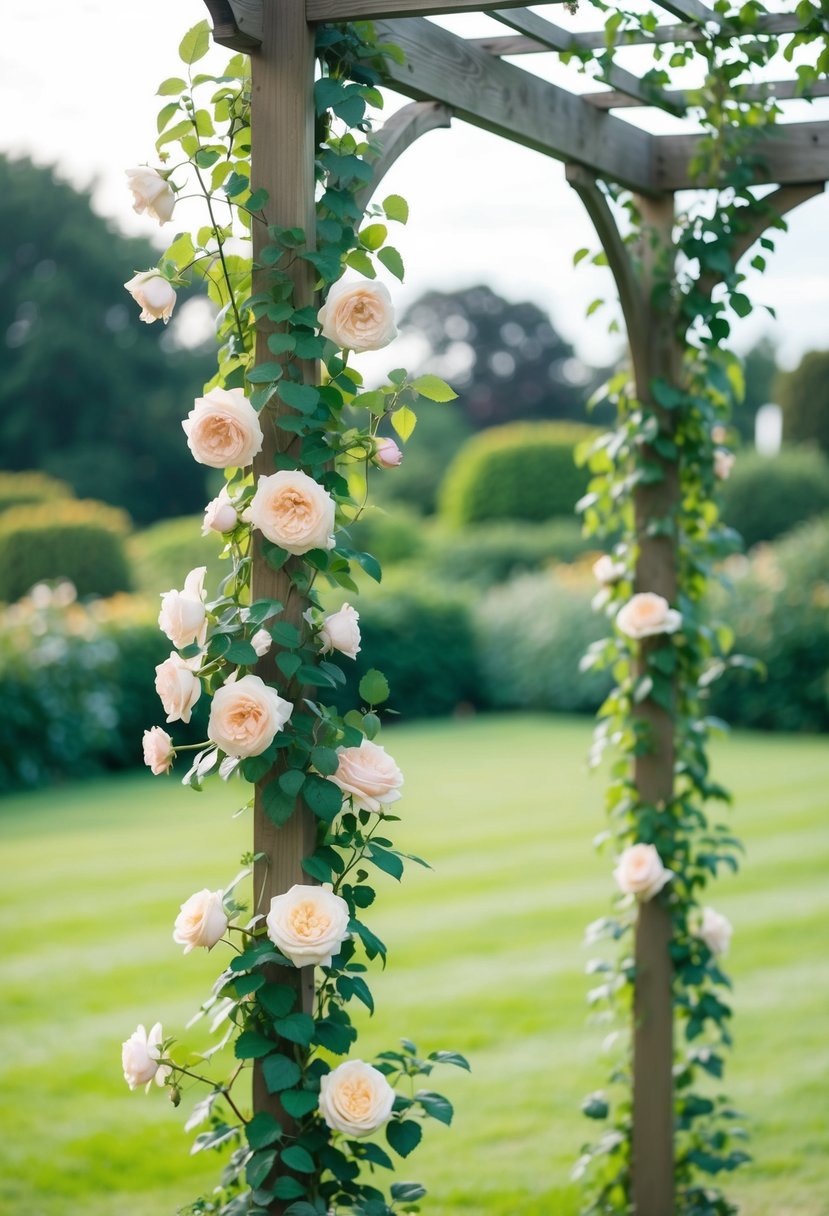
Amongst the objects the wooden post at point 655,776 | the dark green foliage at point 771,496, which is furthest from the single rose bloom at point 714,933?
the dark green foliage at point 771,496

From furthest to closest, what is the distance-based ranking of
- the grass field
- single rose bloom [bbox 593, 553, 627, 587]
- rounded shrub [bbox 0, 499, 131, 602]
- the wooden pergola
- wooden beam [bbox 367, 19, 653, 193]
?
1. rounded shrub [bbox 0, 499, 131, 602]
2. the grass field
3. single rose bloom [bbox 593, 553, 627, 587]
4. wooden beam [bbox 367, 19, 653, 193]
5. the wooden pergola

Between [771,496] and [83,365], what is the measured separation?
50.8 feet

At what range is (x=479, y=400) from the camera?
96.1ft

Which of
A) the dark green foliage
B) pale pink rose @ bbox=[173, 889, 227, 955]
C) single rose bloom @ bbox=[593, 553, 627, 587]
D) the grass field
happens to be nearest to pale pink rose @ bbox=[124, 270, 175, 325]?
pale pink rose @ bbox=[173, 889, 227, 955]

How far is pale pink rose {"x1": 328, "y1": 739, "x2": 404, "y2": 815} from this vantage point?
200 centimetres

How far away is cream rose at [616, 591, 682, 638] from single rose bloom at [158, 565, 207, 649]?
55.6 inches

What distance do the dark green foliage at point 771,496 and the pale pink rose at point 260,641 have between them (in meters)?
12.4

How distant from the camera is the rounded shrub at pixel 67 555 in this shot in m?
12.3

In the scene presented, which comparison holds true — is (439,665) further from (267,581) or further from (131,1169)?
(267,581)

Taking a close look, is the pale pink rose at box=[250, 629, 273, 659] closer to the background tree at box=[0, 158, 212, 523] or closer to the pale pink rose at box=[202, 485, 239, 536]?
the pale pink rose at box=[202, 485, 239, 536]

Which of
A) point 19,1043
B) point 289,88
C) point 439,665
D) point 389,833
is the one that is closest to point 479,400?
point 439,665

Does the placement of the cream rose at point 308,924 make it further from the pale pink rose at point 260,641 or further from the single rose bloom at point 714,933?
the single rose bloom at point 714,933

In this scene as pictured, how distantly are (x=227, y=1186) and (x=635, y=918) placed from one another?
1.39 meters

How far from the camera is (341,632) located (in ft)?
6.64
